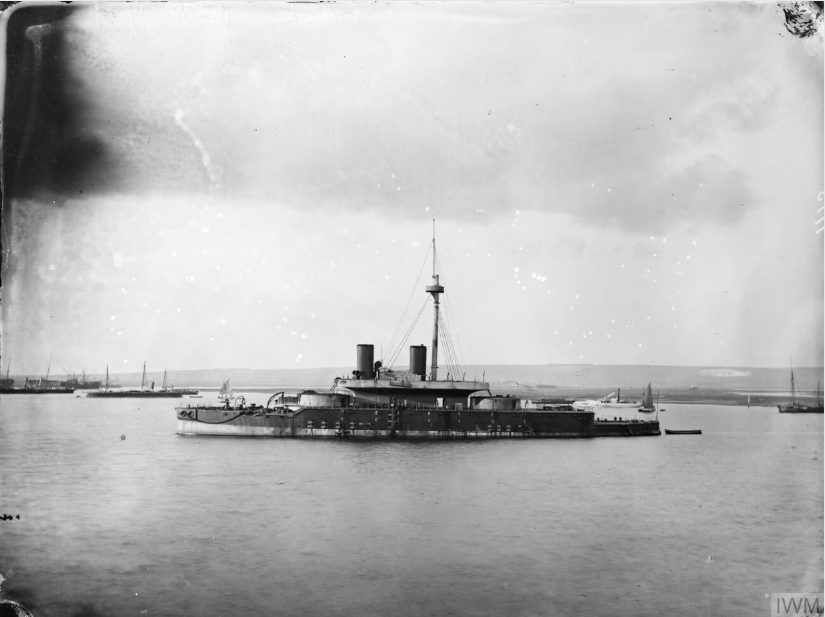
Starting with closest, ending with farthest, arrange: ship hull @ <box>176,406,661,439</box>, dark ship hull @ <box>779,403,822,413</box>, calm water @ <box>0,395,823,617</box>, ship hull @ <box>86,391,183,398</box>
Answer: calm water @ <box>0,395,823,617</box>
ship hull @ <box>176,406,661,439</box>
dark ship hull @ <box>779,403,822,413</box>
ship hull @ <box>86,391,183,398</box>

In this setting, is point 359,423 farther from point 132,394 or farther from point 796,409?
point 132,394

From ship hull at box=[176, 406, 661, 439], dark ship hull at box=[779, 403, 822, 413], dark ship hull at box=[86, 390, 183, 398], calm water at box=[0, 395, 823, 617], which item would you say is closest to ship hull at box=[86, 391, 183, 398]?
dark ship hull at box=[86, 390, 183, 398]

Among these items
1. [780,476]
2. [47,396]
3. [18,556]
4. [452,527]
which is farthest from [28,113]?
[47,396]

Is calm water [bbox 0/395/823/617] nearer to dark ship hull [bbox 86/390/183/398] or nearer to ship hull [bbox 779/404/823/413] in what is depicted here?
ship hull [bbox 779/404/823/413]

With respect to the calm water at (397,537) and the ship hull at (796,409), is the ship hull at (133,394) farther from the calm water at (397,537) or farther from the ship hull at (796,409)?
the ship hull at (796,409)

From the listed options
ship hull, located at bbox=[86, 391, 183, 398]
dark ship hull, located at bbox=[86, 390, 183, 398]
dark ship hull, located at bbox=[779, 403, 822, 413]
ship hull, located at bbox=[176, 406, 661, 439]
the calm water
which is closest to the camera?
the calm water

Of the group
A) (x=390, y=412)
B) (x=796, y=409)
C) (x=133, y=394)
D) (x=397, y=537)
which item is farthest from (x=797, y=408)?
(x=133, y=394)
